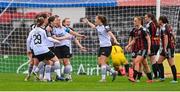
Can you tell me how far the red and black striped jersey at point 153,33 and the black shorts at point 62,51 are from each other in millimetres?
2305

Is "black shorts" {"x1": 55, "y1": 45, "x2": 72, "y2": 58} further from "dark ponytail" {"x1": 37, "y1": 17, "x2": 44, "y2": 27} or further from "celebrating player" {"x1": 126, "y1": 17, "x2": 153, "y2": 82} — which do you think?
"celebrating player" {"x1": 126, "y1": 17, "x2": 153, "y2": 82}

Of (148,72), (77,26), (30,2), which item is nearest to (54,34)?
(148,72)

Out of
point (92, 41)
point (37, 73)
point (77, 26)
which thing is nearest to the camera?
point (37, 73)

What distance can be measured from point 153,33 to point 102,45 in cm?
161

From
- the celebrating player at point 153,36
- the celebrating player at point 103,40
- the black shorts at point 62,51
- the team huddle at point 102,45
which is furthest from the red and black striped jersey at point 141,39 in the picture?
the black shorts at point 62,51

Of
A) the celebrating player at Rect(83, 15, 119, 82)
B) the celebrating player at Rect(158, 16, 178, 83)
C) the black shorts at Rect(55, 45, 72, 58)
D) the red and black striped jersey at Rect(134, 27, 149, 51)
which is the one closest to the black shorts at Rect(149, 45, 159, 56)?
the celebrating player at Rect(158, 16, 178, 83)

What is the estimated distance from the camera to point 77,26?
30125 mm

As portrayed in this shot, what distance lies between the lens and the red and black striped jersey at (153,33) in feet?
63.5

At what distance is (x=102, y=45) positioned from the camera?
1891 centimetres

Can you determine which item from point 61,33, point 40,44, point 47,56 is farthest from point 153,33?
point 40,44

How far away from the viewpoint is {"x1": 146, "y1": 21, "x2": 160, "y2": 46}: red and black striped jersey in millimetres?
19344

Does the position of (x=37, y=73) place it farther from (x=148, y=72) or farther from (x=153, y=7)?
(x=153, y=7)

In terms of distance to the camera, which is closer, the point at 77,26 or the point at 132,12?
the point at 132,12

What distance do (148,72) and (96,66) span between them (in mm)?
6651
